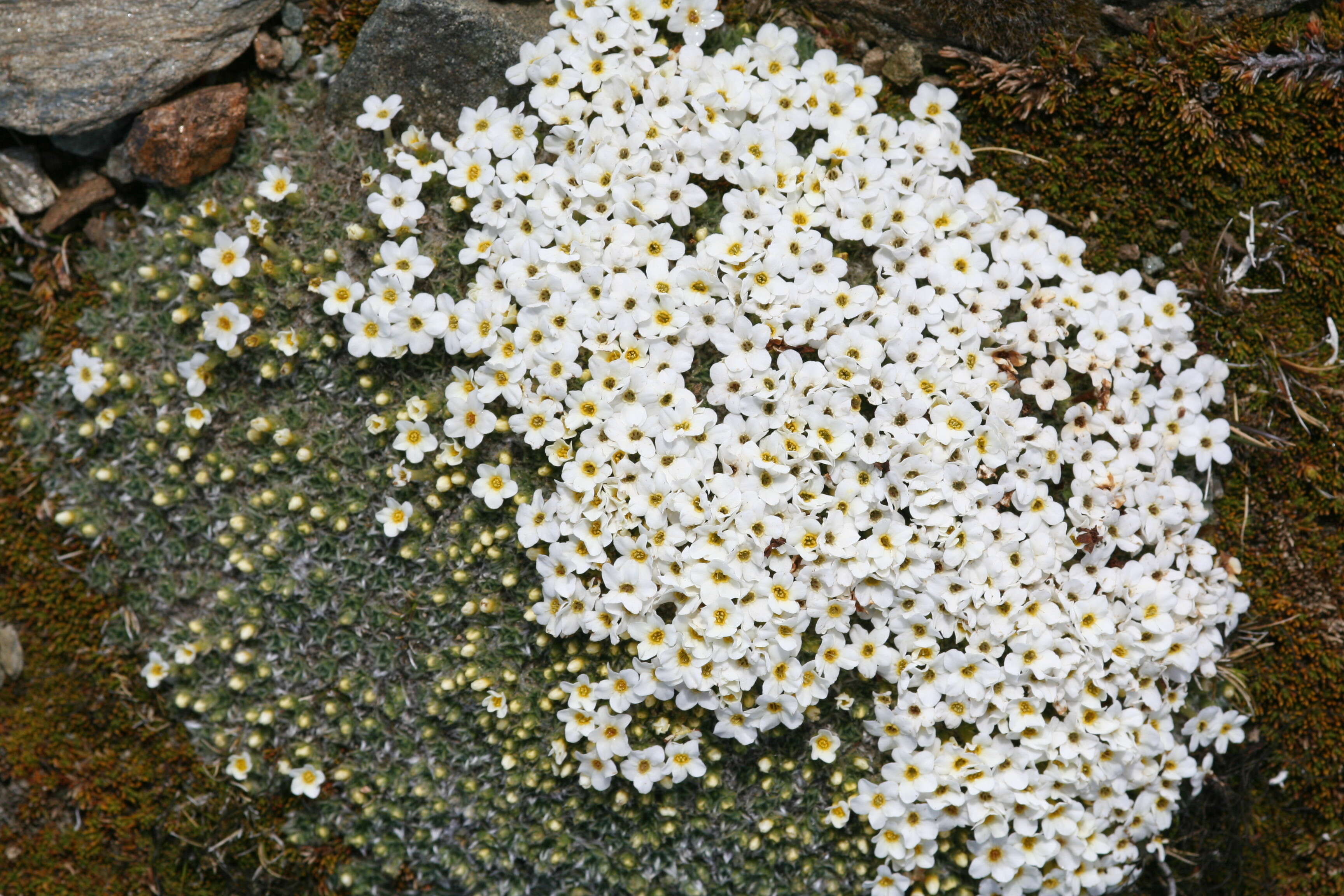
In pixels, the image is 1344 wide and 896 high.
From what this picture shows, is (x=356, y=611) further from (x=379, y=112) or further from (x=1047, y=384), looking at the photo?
(x=1047, y=384)

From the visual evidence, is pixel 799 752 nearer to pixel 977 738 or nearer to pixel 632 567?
pixel 977 738

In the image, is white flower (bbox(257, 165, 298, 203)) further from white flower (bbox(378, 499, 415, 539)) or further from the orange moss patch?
white flower (bbox(378, 499, 415, 539))

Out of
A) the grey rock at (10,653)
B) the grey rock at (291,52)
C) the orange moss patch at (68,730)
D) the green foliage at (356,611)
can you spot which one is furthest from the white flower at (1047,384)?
the grey rock at (10,653)

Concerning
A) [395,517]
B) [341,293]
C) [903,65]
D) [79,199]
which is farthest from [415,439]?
[903,65]

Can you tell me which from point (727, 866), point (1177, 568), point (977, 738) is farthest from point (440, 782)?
point (1177, 568)

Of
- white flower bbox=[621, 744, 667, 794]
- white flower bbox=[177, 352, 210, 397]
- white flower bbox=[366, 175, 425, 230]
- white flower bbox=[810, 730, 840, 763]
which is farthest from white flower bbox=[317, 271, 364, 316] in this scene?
white flower bbox=[810, 730, 840, 763]
